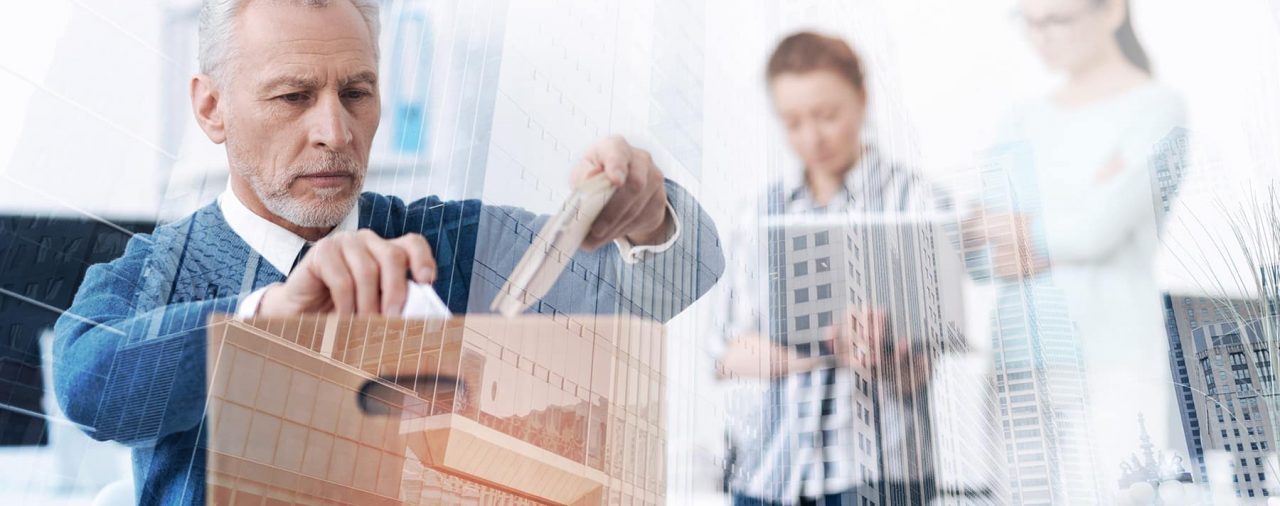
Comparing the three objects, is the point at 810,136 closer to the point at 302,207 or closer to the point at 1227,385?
the point at 1227,385

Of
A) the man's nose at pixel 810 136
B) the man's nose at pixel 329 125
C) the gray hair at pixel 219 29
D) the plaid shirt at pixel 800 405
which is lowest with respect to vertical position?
the plaid shirt at pixel 800 405

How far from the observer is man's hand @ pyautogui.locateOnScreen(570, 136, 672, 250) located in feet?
7.21

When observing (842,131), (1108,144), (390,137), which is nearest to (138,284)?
(390,137)

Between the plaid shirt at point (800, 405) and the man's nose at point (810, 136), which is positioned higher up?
the man's nose at point (810, 136)

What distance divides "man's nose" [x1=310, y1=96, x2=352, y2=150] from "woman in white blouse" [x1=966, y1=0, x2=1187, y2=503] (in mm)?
1674

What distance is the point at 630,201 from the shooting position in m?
2.20

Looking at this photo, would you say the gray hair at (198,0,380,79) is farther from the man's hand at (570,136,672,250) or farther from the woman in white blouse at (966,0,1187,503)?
the woman in white blouse at (966,0,1187,503)

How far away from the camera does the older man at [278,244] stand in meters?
2.25

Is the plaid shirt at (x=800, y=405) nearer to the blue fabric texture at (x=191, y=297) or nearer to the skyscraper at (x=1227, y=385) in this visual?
the blue fabric texture at (x=191, y=297)

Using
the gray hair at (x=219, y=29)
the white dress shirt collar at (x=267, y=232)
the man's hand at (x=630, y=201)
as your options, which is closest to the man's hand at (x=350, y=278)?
the white dress shirt collar at (x=267, y=232)

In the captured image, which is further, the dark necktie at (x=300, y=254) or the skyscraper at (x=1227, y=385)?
the dark necktie at (x=300, y=254)

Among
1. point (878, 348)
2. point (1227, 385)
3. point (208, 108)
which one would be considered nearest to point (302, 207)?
point (208, 108)

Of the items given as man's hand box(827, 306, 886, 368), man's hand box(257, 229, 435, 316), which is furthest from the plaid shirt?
man's hand box(257, 229, 435, 316)

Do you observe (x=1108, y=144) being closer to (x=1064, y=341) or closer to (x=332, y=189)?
(x=1064, y=341)
